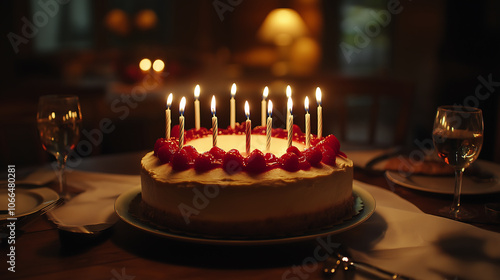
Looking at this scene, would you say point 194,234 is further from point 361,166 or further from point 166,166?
point 361,166

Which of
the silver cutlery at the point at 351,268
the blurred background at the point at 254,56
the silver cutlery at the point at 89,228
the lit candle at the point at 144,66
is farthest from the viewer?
the lit candle at the point at 144,66

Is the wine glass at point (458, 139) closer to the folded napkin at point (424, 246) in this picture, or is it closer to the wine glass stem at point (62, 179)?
the folded napkin at point (424, 246)

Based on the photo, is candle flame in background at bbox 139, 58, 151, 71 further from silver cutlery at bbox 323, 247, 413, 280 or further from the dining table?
silver cutlery at bbox 323, 247, 413, 280

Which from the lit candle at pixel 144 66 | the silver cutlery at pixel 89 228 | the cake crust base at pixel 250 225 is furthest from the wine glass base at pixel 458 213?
the lit candle at pixel 144 66

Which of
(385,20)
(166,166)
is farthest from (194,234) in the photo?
(385,20)

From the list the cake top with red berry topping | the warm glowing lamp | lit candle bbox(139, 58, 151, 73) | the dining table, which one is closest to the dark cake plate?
the dining table

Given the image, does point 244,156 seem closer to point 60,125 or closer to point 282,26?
point 60,125

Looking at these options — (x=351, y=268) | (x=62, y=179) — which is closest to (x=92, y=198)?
(x=62, y=179)
